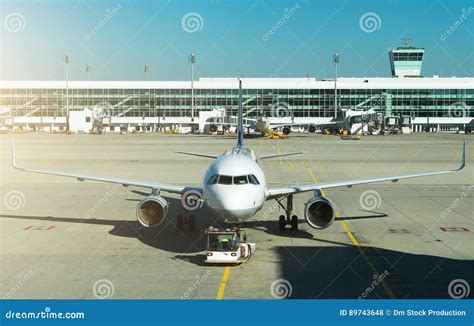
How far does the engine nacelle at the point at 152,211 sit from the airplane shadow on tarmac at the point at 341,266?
0.94 m

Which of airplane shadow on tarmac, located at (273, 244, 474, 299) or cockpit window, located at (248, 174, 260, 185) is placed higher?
cockpit window, located at (248, 174, 260, 185)

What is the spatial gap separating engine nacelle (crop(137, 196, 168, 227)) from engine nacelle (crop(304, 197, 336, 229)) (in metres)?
6.36

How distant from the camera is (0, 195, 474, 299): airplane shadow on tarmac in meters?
19.9

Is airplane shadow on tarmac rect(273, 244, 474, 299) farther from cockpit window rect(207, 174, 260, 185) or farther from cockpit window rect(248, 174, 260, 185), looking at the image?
cockpit window rect(207, 174, 260, 185)

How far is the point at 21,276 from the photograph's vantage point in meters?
21.7

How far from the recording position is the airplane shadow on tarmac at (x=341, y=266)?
65.2ft

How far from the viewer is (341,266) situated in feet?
76.1

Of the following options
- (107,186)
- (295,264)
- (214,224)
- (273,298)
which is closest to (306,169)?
(107,186)

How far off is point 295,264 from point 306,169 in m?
41.5

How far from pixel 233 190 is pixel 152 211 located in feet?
17.5

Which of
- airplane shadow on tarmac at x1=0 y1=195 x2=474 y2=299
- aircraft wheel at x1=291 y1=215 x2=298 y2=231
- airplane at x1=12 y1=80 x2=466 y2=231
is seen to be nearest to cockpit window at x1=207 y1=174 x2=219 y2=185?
airplane at x1=12 y1=80 x2=466 y2=231
